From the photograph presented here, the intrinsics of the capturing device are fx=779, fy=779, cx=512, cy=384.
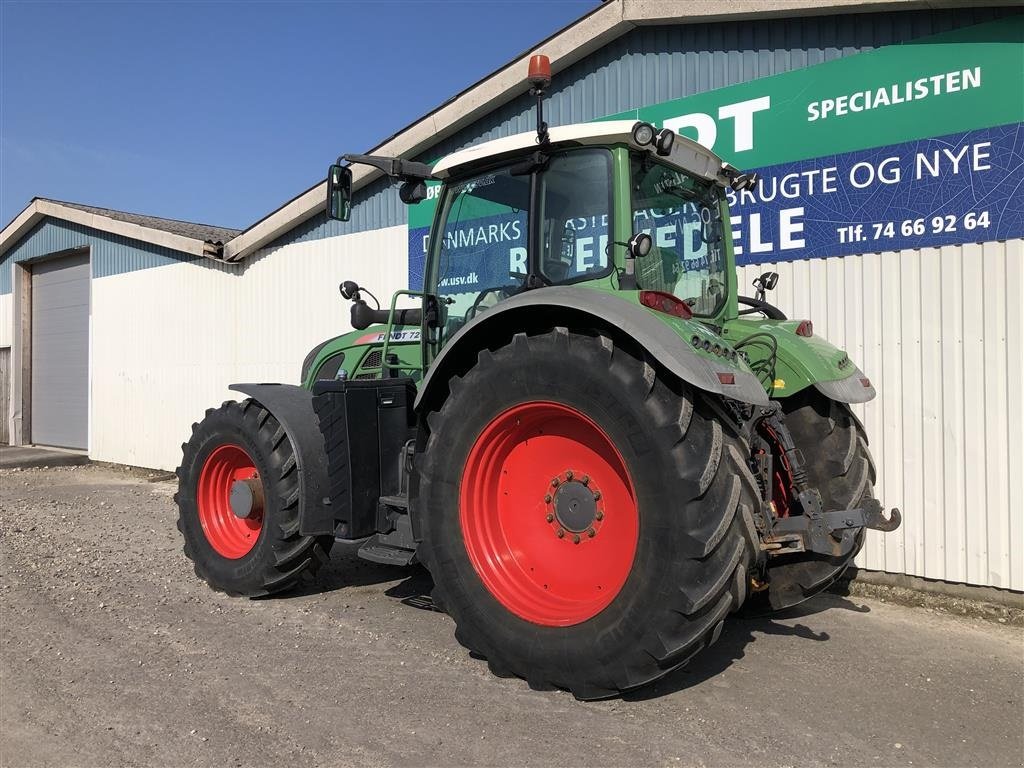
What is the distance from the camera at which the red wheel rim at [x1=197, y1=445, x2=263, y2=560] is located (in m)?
5.16

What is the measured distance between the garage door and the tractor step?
12.5 meters

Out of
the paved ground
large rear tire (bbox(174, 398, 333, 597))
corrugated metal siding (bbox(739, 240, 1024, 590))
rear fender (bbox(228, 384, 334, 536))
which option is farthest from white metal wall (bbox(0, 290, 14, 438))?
corrugated metal siding (bbox(739, 240, 1024, 590))

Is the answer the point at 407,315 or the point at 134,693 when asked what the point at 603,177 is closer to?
the point at 407,315

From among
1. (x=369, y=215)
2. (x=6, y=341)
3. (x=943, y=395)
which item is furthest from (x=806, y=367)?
(x=6, y=341)

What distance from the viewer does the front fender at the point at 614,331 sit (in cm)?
296

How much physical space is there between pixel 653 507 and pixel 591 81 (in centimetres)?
537

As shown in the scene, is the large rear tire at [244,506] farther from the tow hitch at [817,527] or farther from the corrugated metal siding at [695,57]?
the corrugated metal siding at [695,57]

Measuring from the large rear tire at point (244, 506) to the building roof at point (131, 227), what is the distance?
6596 millimetres

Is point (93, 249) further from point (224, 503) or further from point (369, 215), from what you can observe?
point (224, 503)

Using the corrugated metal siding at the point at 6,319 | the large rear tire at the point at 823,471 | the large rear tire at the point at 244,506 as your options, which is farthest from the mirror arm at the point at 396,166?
the corrugated metal siding at the point at 6,319

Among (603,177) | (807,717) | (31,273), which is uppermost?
(31,273)

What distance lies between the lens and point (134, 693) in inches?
134

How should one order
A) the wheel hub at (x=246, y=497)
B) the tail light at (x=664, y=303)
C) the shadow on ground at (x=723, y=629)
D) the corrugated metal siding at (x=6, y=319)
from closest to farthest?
the tail light at (x=664, y=303), the shadow on ground at (x=723, y=629), the wheel hub at (x=246, y=497), the corrugated metal siding at (x=6, y=319)

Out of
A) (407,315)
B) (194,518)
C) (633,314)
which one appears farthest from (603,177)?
(194,518)
